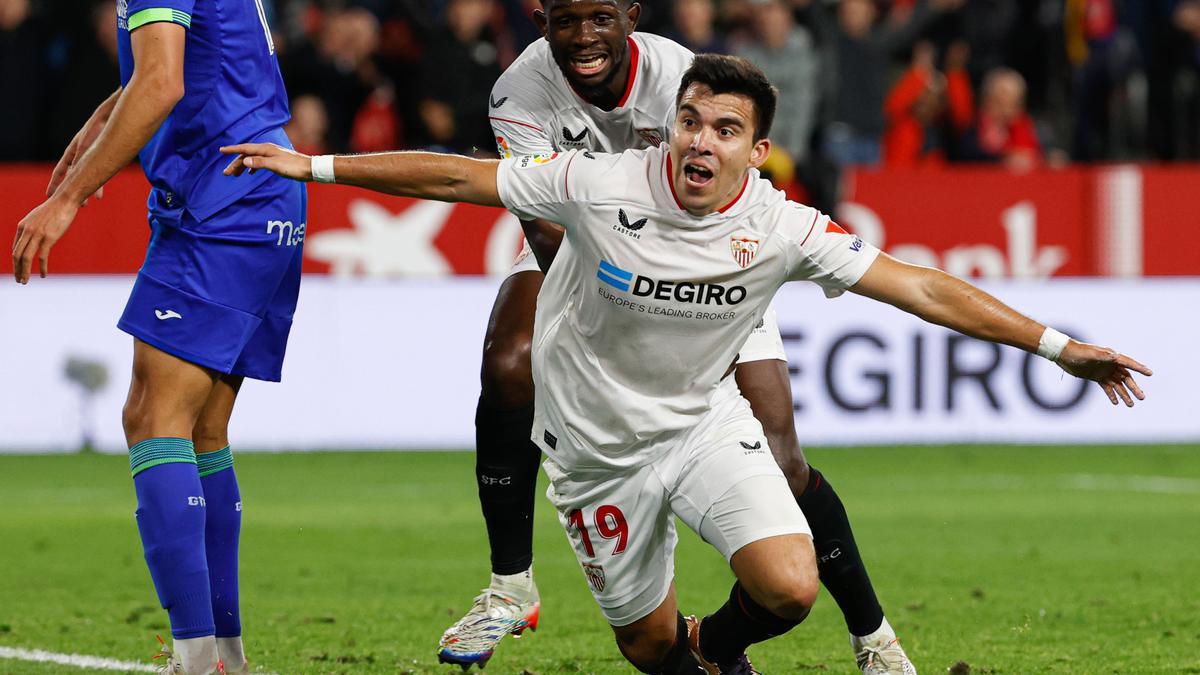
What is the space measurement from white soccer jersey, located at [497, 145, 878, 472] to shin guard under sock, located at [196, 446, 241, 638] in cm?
109

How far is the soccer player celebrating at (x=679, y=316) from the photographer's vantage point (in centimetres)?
493

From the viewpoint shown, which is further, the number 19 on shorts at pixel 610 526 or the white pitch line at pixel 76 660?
the white pitch line at pixel 76 660

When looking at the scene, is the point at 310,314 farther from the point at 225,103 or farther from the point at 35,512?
the point at 225,103

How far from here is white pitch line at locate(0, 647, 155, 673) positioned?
5809 millimetres

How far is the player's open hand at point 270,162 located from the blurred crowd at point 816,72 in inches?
373

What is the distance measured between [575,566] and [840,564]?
116 inches

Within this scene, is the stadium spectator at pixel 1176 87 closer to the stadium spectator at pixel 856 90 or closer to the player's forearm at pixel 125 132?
the stadium spectator at pixel 856 90

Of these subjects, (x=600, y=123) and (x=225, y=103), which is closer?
(x=225, y=103)

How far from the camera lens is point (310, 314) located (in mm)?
12516

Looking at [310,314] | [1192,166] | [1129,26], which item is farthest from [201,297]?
[1129,26]

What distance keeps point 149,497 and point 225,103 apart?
1.17 metres

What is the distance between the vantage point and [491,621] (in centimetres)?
586

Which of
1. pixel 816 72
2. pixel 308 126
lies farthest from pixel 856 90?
pixel 308 126

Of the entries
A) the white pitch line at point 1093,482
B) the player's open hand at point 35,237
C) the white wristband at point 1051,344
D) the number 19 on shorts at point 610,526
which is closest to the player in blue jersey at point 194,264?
the player's open hand at point 35,237
